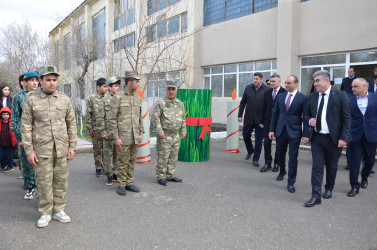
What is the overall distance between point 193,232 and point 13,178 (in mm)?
4204

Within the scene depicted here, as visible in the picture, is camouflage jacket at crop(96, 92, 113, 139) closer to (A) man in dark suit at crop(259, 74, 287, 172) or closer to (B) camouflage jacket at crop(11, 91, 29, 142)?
(B) camouflage jacket at crop(11, 91, 29, 142)

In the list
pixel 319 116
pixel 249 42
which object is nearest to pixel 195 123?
pixel 319 116

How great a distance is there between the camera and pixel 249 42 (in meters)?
15.1

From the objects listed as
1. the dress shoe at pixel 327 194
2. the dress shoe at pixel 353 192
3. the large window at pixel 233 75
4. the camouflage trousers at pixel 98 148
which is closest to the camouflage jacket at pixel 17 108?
the camouflage trousers at pixel 98 148

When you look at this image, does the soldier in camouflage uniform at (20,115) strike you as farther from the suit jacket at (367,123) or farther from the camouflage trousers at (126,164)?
the suit jacket at (367,123)

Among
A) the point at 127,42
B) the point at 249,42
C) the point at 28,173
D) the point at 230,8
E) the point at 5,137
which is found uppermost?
the point at 230,8

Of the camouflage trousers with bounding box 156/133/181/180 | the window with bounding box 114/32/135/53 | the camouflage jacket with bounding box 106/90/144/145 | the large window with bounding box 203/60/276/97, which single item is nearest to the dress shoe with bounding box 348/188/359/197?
the camouflage trousers with bounding box 156/133/181/180

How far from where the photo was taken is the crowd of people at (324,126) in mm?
4547

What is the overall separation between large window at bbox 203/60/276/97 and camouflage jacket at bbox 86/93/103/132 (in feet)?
33.2

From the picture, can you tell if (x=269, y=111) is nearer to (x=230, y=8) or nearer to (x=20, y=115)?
(x=20, y=115)

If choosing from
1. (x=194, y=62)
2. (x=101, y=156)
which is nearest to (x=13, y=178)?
(x=101, y=156)

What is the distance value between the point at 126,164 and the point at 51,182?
4.71ft

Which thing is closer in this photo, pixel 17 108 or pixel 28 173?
pixel 17 108

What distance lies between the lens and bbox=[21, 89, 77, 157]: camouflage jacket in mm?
3740
